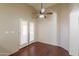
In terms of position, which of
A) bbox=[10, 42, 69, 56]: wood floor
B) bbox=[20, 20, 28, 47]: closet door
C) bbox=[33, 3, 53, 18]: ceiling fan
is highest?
bbox=[33, 3, 53, 18]: ceiling fan

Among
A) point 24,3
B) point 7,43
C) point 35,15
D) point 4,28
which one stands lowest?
point 7,43

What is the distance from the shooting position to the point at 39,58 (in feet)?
4.15

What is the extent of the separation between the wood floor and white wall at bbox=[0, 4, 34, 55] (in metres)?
0.08

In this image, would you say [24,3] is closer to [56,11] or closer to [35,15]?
[35,15]

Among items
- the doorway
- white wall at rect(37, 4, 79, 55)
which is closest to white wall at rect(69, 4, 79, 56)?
white wall at rect(37, 4, 79, 55)

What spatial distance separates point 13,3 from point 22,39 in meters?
0.36

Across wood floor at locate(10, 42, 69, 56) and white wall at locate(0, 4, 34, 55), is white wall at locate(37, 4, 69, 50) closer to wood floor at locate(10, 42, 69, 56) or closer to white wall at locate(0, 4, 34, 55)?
wood floor at locate(10, 42, 69, 56)

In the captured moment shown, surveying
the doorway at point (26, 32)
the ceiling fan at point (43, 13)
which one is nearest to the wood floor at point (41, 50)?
the doorway at point (26, 32)

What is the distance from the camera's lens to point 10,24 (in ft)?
4.28

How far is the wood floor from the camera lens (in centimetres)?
129

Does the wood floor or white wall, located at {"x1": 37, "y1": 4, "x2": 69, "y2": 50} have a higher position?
white wall, located at {"x1": 37, "y1": 4, "x2": 69, "y2": 50}

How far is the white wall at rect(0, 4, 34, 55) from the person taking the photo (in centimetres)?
130

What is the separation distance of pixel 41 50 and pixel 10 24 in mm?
399

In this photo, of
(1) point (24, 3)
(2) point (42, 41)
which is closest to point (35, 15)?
(1) point (24, 3)
